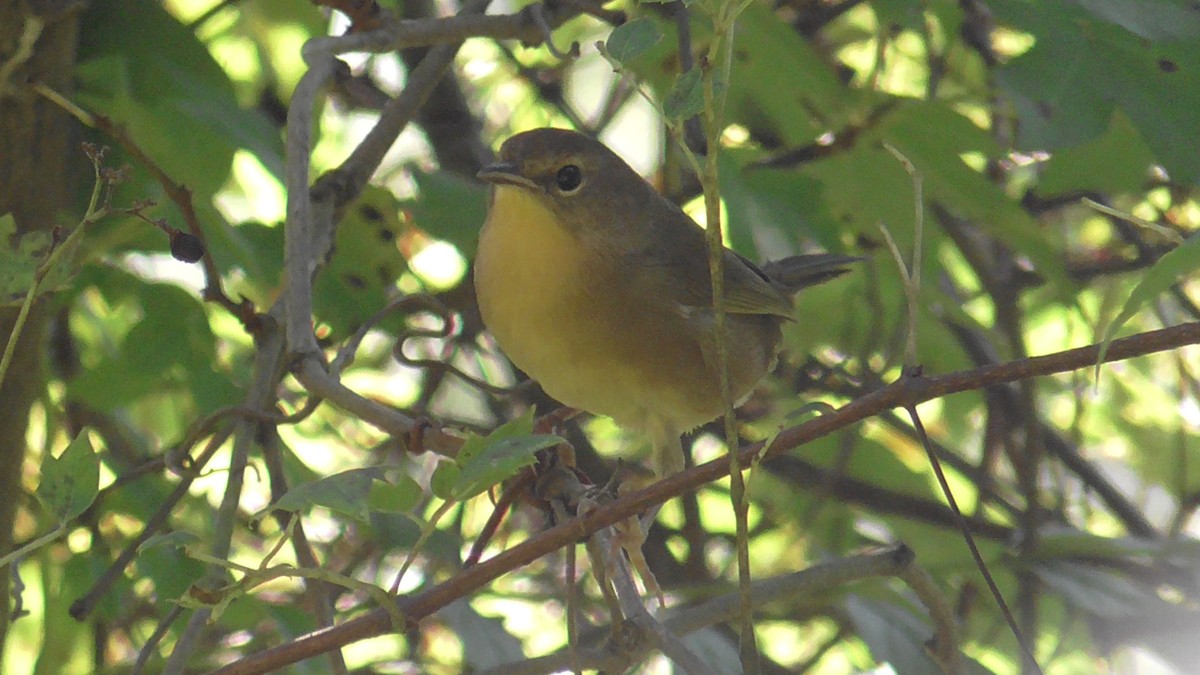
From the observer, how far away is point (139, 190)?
10.5 ft

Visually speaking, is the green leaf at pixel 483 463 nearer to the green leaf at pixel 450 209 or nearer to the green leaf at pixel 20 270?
the green leaf at pixel 20 270

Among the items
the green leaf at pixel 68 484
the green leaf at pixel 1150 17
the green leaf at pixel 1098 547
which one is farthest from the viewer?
the green leaf at pixel 1098 547

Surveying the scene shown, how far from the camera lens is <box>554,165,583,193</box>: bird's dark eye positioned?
3.81m

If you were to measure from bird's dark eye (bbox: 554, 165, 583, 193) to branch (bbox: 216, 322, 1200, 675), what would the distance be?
1992mm

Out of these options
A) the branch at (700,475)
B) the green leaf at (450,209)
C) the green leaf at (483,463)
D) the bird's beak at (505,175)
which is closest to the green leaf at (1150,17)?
the branch at (700,475)

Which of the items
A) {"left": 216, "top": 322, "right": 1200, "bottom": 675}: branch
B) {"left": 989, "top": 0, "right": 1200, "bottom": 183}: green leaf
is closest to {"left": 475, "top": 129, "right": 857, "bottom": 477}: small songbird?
{"left": 989, "top": 0, "right": 1200, "bottom": 183}: green leaf

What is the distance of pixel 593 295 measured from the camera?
3.68 m

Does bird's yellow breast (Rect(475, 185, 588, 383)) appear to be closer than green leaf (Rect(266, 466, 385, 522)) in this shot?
No

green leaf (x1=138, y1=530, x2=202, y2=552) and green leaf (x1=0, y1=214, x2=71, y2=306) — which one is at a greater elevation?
green leaf (x1=0, y1=214, x2=71, y2=306)

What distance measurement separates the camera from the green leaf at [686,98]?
1.66 m

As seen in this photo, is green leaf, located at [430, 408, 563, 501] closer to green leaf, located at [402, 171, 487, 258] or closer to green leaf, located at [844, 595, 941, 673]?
green leaf, located at [844, 595, 941, 673]

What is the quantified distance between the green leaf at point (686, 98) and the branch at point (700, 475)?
412mm

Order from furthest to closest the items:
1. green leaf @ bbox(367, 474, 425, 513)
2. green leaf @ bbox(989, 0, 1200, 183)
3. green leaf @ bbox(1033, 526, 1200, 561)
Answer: green leaf @ bbox(1033, 526, 1200, 561)
green leaf @ bbox(989, 0, 1200, 183)
green leaf @ bbox(367, 474, 425, 513)

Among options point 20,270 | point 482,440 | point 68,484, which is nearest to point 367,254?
point 20,270
